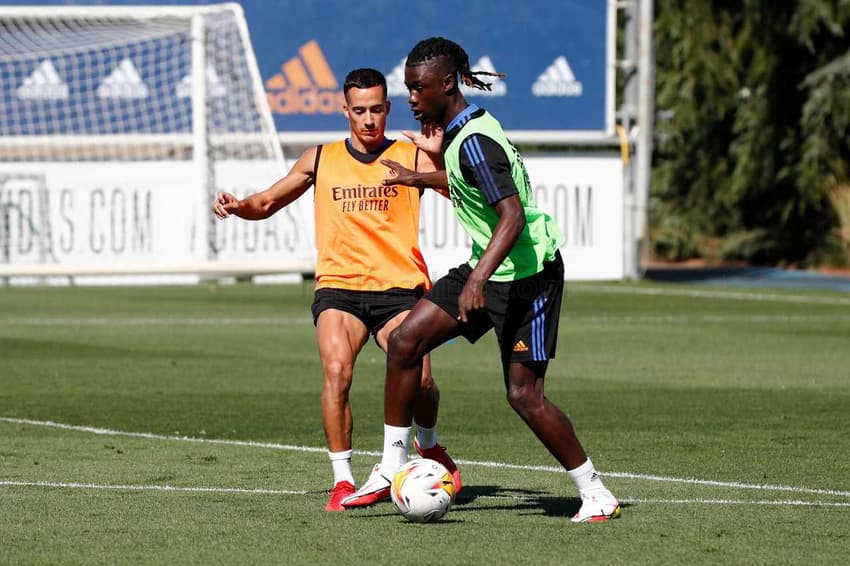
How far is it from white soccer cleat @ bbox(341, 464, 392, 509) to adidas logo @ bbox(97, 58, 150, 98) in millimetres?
22064

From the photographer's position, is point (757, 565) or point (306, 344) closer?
point (757, 565)

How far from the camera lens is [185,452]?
10.8 meters

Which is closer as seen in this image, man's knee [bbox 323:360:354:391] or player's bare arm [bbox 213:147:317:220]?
man's knee [bbox 323:360:354:391]

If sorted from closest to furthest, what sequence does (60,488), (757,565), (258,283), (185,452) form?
(757,565) < (60,488) < (185,452) < (258,283)

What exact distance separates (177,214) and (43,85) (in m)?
3.23

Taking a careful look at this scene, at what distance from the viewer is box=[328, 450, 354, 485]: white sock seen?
8609 mm

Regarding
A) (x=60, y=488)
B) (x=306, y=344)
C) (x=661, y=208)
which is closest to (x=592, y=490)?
(x=60, y=488)

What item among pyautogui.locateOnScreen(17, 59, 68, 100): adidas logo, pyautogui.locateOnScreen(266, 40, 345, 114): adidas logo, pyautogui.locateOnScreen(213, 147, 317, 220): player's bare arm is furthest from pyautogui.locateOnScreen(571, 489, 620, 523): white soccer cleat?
pyautogui.locateOnScreen(266, 40, 345, 114): adidas logo

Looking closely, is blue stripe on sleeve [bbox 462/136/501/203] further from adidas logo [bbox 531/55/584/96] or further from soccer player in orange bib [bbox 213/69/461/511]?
adidas logo [bbox 531/55/584/96]

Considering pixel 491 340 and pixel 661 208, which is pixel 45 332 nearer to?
pixel 491 340

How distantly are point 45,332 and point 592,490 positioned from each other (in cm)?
1384

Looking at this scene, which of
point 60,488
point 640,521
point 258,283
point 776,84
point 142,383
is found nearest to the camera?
point 640,521

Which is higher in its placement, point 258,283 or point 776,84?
point 776,84

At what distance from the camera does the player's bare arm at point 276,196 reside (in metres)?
9.20
